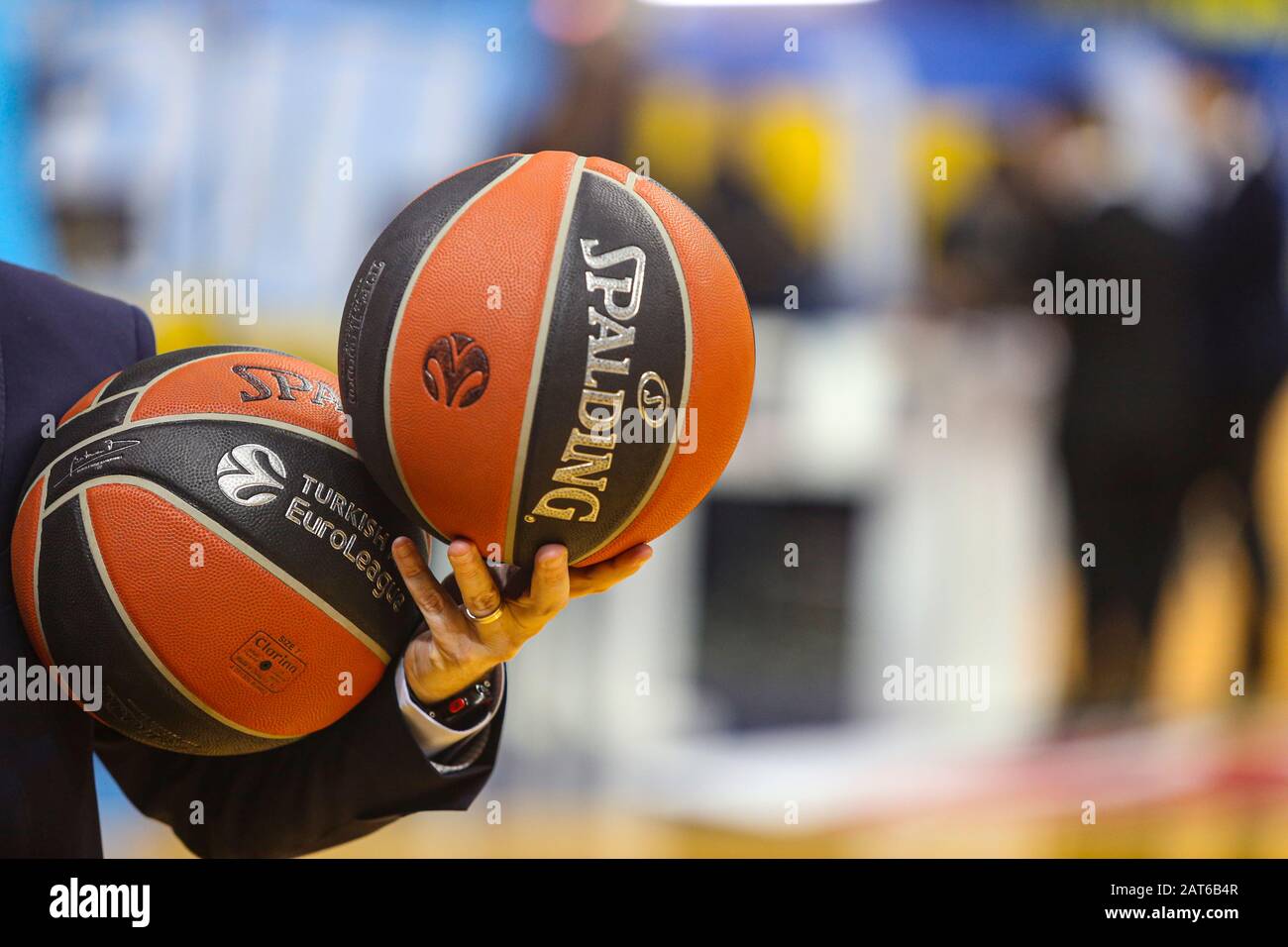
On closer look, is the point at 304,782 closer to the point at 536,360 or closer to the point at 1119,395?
the point at 536,360

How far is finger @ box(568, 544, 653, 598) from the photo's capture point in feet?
4.95

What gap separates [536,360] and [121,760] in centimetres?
90

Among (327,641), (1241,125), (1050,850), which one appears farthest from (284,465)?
(1241,125)

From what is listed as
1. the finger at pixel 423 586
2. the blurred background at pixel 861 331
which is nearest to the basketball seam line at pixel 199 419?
the finger at pixel 423 586

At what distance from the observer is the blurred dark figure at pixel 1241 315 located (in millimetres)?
5355

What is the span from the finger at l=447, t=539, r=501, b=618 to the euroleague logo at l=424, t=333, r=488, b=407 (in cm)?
16

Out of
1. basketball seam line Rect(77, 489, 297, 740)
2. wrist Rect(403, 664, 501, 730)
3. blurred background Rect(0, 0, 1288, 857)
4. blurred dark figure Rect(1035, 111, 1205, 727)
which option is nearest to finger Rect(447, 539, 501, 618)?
wrist Rect(403, 664, 501, 730)

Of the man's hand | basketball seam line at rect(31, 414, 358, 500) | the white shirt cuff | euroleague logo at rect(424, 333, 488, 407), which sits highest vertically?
euroleague logo at rect(424, 333, 488, 407)

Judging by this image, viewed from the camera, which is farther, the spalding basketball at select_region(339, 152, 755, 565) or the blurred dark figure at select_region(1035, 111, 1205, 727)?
the blurred dark figure at select_region(1035, 111, 1205, 727)

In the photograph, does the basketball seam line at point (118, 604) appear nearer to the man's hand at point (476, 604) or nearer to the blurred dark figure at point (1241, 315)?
the man's hand at point (476, 604)

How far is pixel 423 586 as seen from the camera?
1.45m

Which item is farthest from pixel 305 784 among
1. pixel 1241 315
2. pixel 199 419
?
pixel 1241 315

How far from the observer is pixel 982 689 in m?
5.22

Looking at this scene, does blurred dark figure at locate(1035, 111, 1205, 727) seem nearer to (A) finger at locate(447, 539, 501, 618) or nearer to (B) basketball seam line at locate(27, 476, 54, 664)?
(A) finger at locate(447, 539, 501, 618)
